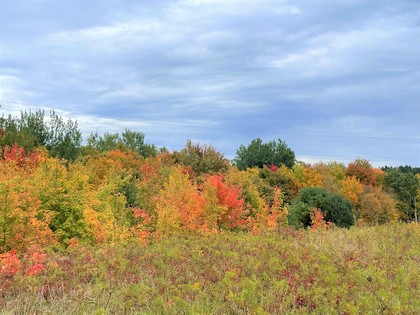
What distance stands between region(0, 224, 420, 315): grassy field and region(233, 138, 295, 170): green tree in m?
43.4

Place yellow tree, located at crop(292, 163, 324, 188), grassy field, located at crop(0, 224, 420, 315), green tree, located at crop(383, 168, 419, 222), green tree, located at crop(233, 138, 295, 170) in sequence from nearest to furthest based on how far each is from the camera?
grassy field, located at crop(0, 224, 420, 315)
yellow tree, located at crop(292, 163, 324, 188)
green tree, located at crop(383, 168, 419, 222)
green tree, located at crop(233, 138, 295, 170)

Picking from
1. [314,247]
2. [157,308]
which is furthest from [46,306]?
[314,247]

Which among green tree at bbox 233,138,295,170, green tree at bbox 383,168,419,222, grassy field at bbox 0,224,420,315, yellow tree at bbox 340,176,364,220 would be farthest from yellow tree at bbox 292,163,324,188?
grassy field at bbox 0,224,420,315

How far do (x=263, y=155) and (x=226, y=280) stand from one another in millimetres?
48681

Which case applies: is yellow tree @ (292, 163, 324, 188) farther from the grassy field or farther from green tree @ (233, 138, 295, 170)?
the grassy field

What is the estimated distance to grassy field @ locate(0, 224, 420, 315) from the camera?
20.3 ft

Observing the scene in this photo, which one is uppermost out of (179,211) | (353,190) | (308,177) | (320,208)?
(308,177)

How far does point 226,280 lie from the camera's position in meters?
6.82

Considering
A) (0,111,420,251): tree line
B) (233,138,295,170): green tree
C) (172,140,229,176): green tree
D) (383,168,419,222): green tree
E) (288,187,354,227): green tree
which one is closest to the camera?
(0,111,420,251): tree line

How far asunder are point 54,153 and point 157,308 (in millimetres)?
27259

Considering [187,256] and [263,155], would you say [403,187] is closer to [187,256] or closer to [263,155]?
[263,155]

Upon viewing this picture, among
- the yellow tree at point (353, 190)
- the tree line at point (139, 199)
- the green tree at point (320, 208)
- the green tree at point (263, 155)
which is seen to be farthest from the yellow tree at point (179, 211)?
the green tree at point (263, 155)

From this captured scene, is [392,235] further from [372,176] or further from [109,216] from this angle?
[372,176]

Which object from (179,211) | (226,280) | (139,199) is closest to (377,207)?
(139,199)
